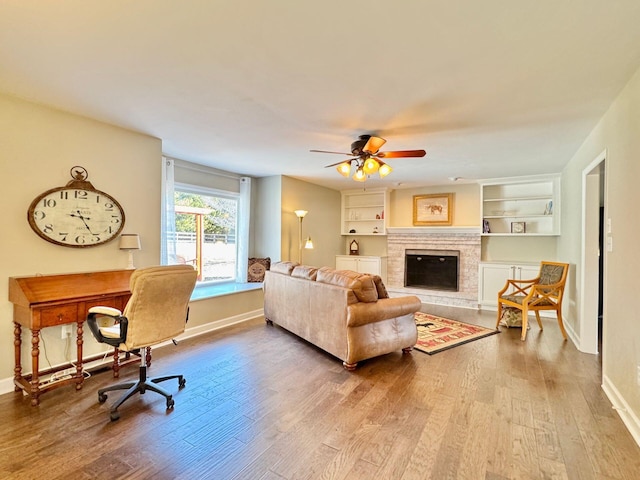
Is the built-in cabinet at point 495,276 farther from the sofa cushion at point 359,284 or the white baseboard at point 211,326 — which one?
the white baseboard at point 211,326

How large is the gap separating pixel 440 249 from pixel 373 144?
400cm

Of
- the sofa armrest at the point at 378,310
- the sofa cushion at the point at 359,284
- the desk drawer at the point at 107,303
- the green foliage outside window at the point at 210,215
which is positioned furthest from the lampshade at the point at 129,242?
the sofa armrest at the point at 378,310

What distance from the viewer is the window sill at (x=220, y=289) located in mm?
4414

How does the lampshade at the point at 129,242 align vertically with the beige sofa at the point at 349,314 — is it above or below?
above

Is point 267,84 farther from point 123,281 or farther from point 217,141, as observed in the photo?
point 123,281

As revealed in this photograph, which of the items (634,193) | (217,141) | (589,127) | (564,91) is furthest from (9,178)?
(589,127)

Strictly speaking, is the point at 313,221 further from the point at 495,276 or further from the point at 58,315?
the point at 58,315

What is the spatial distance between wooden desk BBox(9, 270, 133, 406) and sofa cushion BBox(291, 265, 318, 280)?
5.99ft

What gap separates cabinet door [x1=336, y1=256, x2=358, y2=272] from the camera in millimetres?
6918

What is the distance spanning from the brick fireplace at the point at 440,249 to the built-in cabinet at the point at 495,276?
0.22m

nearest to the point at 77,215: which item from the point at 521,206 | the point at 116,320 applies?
the point at 116,320

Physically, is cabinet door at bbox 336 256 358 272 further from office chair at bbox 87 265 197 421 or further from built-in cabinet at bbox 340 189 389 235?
office chair at bbox 87 265 197 421

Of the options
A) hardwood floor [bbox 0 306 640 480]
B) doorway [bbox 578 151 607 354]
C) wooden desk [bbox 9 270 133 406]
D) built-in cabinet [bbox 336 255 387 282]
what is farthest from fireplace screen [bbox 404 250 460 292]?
Answer: wooden desk [bbox 9 270 133 406]

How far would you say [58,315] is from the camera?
99.2 inches
